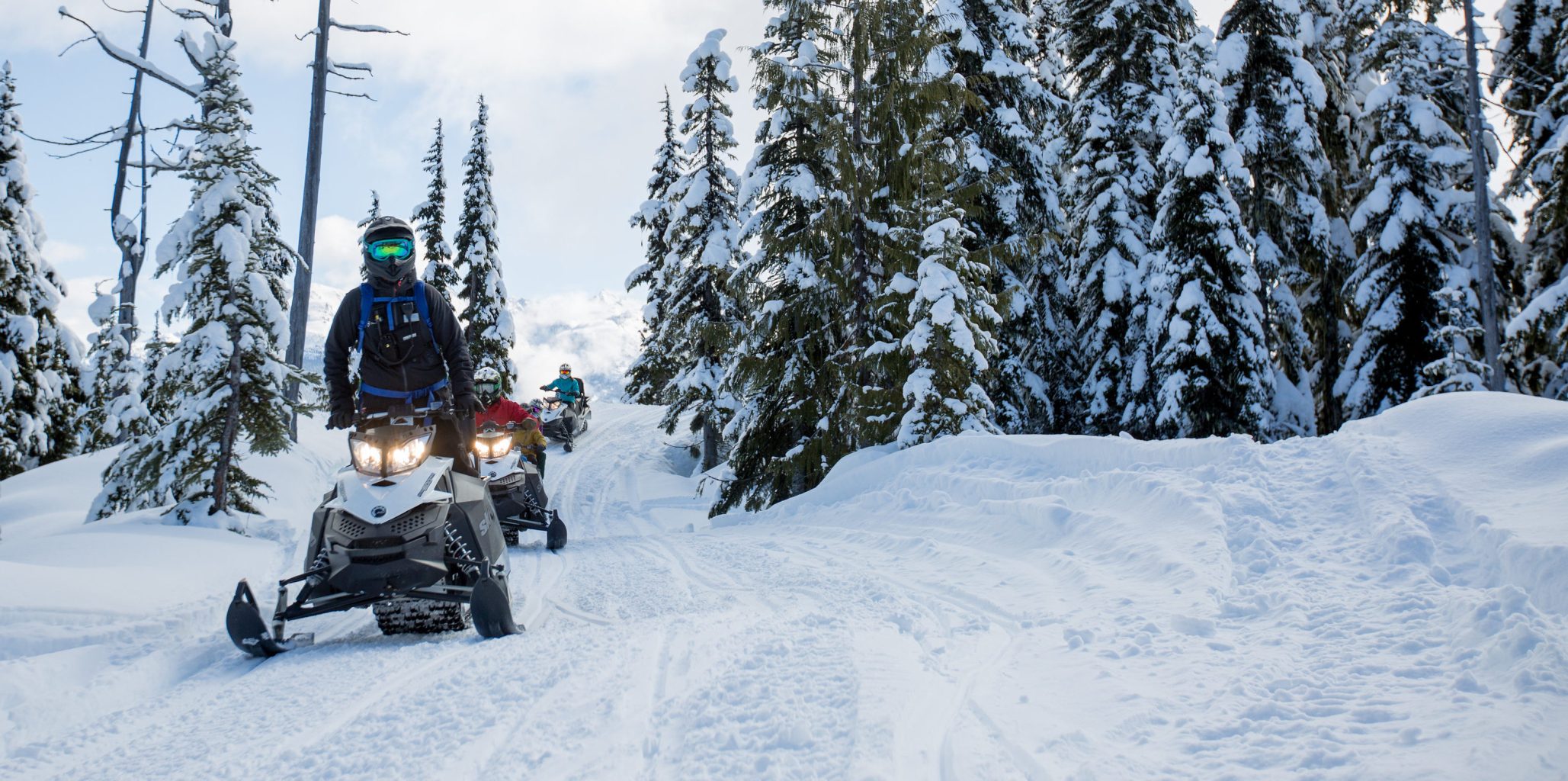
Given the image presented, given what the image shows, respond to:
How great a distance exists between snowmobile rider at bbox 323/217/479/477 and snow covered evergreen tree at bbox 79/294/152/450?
16.3 m

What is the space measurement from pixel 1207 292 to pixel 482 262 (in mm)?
23127

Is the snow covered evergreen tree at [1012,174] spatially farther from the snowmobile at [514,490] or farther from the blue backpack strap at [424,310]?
the blue backpack strap at [424,310]

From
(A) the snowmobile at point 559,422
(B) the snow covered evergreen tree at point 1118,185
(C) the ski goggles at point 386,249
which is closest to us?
(C) the ski goggles at point 386,249

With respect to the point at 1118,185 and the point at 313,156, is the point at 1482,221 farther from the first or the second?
the point at 313,156

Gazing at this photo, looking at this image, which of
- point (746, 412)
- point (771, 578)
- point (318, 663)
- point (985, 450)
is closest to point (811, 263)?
point (746, 412)

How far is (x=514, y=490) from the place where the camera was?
373 inches

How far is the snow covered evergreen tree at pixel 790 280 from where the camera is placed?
1267 cm

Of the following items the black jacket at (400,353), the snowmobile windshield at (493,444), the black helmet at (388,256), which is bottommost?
the snowmobile windshield at (493,444)

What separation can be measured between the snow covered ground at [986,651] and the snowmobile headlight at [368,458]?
37.9 inches

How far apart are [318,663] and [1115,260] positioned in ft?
58.6

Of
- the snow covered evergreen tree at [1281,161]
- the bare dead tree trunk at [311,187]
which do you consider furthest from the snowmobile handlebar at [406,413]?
the snow covered evergreen tree at [1281,161]

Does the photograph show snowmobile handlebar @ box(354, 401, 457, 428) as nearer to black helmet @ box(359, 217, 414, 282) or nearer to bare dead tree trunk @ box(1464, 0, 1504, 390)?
black helmet @ box(359, 217, 414, 282)

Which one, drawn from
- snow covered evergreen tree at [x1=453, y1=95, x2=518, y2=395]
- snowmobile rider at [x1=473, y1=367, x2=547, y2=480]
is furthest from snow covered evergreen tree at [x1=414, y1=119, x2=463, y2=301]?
snowmobile rider at [x1=473, y1=367, x2=547, y2=480]

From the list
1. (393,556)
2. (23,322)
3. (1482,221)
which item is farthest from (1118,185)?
(23,322)
